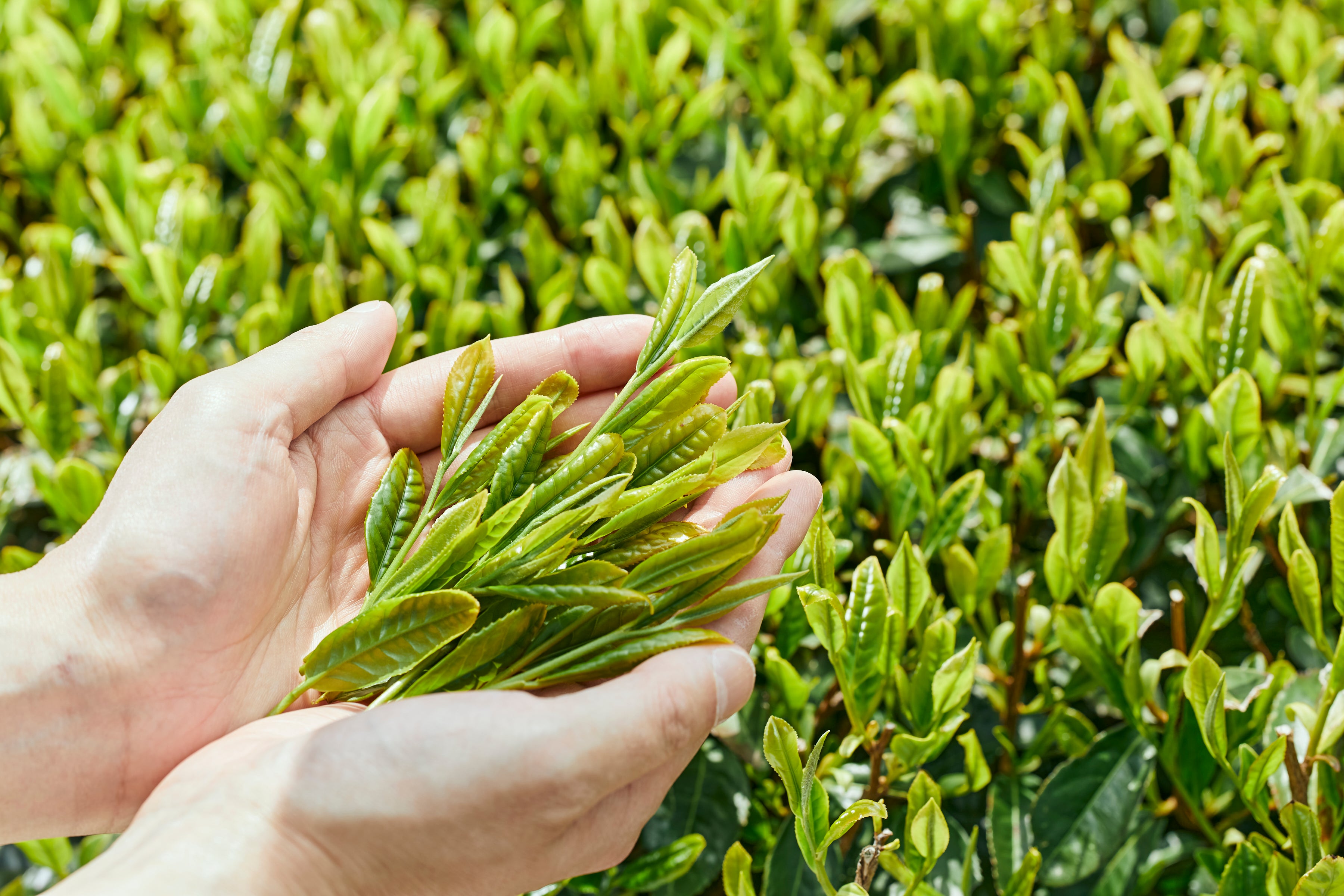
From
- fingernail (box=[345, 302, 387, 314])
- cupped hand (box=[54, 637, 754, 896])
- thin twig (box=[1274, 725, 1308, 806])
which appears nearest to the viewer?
cupped hand (box=[54, 637, 754, 896])

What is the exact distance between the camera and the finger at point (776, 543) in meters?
1.14

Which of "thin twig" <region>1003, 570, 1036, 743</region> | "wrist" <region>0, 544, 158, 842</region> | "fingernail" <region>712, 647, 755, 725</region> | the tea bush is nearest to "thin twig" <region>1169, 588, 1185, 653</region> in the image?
the tea bush

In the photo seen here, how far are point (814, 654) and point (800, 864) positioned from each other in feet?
0.85

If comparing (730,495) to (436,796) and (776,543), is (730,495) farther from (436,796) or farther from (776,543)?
(436,796)

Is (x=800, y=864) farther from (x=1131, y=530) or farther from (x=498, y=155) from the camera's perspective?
(x=498, y=155)

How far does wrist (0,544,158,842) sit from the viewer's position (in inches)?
46.1

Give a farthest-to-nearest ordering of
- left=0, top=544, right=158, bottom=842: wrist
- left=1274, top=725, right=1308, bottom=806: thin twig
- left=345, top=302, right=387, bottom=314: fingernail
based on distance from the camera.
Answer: left=345, top=302, right=387, bottom=314: fingernail, left=0, top=544, right=158, bottom=842: wrist, left=1274, top=725, right=1308, bottom=806: thin twig

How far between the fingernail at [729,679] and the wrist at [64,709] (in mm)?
690

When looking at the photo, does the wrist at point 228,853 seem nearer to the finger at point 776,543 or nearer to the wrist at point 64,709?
the wrist at point 64,709

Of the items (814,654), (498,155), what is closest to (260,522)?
(814,654)

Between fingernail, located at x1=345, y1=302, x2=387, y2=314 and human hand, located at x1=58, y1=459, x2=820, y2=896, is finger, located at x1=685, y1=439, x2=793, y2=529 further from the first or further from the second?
fingernail, located at x1=345, y1=302, x2=387, y2=314

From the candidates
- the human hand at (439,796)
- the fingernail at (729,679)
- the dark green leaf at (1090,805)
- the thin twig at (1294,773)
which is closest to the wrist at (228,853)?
the human hand at (439,796)

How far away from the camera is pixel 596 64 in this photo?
190 centimetres

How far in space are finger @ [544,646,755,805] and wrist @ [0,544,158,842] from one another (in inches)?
22.9
